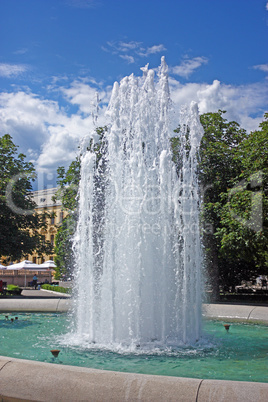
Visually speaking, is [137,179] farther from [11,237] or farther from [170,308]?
[11,237]

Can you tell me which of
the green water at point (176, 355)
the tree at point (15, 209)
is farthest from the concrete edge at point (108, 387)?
the tree at point (15, 209)

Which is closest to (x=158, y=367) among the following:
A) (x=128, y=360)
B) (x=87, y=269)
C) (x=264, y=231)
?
(x=128, y=360)

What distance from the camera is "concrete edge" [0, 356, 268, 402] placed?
4.29 meters

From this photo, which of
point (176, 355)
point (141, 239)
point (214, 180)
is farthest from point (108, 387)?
point (214, 180)

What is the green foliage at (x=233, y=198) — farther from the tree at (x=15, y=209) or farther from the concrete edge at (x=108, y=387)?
the concrete edge at (x=108, y=387)

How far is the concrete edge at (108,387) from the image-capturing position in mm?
4289

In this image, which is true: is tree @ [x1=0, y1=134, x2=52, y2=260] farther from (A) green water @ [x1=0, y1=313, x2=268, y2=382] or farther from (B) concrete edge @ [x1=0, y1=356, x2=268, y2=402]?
(B) concrete edge @ [x1=0, y1=356, x2=268, y2=402]

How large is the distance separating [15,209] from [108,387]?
1957 cm

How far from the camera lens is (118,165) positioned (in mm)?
9812

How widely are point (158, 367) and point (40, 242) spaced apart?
748 inches

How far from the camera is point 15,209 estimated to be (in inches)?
912

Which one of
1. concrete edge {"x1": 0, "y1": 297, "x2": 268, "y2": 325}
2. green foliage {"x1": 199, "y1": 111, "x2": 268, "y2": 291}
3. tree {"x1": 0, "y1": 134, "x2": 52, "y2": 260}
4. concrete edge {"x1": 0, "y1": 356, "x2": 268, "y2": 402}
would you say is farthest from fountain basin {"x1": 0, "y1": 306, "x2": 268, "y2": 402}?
tree {"x1": 0, "y1": 134, "x2": 52, "y2": 260}

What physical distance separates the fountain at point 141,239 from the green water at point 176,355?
531 mm

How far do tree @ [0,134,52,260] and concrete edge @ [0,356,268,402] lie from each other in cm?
1812
